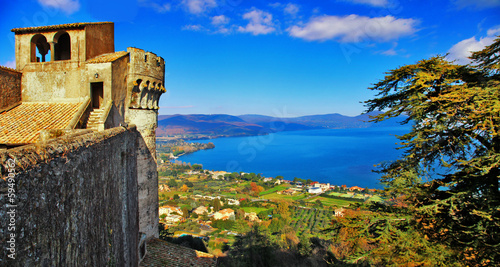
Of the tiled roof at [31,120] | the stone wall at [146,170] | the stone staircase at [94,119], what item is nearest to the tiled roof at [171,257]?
the stone wall at [146,170]

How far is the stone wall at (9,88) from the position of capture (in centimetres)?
1036

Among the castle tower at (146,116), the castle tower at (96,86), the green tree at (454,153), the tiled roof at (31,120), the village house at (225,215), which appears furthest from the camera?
the village house at (225,215)

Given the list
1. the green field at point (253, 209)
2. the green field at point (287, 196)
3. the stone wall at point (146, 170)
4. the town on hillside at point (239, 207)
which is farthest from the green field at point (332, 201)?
the stone wall at point (146, 170)

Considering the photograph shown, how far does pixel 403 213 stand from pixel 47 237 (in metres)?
7.92

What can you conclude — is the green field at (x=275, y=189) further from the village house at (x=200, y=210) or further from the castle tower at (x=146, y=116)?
the castle tower at (x=146, y=116)

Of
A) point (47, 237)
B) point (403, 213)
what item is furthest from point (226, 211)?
point (47, 237)

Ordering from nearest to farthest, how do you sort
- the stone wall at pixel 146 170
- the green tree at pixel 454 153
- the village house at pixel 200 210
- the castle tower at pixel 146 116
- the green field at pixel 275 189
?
the green tree at pixel 454 153, the castle tower at pixel 146 116, the stone wall at pixel 146 170, the village house at pixel 200 210, the green field at pixel 275 189

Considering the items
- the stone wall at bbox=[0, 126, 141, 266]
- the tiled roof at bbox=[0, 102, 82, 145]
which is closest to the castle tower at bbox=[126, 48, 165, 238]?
the tiled roof at bbox=[0, 102, 82, 145]

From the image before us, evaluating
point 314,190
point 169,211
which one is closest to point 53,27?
point 169,211

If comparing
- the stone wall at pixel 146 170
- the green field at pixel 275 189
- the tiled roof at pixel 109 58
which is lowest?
the green field at pixel 275 189

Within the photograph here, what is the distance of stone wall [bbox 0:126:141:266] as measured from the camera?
238 centimetres

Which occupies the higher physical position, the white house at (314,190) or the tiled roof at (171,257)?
the tiled roof at (171,257)

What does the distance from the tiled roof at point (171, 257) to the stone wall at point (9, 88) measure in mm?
8006

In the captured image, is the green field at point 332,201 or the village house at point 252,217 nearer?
the village house at point 252,217
